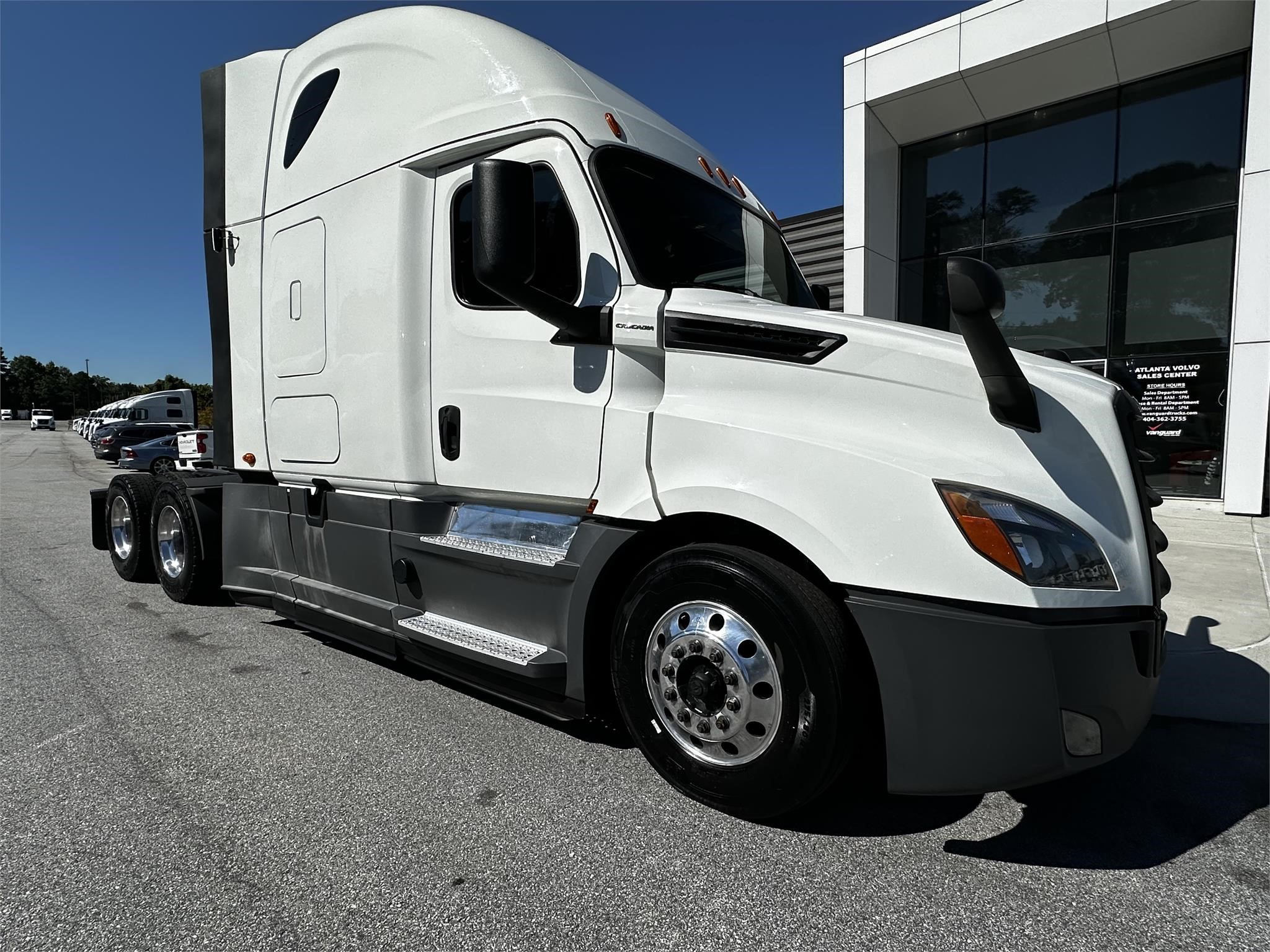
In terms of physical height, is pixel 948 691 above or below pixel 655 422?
below

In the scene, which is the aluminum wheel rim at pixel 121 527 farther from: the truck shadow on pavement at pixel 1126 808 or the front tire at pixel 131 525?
the truck shadow on pavement at pixel 1126 808

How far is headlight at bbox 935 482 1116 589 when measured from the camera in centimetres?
210

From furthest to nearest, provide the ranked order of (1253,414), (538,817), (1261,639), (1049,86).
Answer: (1049,86)
(1253,414)
(1261,639)
(538,817)

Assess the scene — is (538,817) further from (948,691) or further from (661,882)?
(948,691)

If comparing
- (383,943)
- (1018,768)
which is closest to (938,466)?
(1018,768)

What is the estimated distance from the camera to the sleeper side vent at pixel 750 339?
253 cm

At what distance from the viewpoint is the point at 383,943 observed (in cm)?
196

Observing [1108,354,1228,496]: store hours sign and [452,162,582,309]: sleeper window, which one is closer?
[452,162,582,309]: sleeper window

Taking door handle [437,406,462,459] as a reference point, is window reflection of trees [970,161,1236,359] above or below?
above

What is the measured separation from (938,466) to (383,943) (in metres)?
2.01

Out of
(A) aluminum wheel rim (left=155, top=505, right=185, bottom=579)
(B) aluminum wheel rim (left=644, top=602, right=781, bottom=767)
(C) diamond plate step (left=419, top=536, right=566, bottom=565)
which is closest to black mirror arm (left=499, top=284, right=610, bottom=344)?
(C) diamond plate step (left=419, top=536, right=566, bottom=565)

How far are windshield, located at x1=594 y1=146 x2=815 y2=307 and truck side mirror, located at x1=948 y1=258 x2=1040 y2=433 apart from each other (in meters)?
1.12

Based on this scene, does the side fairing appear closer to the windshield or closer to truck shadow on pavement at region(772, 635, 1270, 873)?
the windshield

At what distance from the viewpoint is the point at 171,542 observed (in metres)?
5.81
